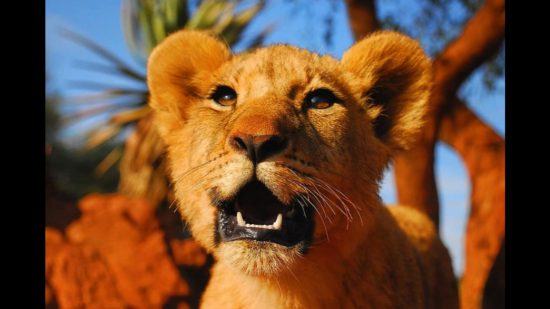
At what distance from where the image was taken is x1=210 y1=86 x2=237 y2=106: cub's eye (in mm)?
2992

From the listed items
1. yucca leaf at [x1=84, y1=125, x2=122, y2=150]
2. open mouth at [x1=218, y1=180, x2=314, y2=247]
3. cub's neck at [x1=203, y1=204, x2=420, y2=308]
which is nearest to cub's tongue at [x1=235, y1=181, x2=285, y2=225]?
open mouth at [x1=218, y1=180, x2=314, y2=247]

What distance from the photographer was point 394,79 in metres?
3.29

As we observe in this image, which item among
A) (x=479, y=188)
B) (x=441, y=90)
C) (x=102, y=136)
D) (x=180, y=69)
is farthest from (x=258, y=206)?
(x=102, y=136)

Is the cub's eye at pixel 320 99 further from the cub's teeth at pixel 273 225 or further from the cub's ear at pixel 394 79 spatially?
the cub's teeth at pixel 273 225

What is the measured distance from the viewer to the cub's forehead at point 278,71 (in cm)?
287

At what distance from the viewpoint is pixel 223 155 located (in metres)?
2.54

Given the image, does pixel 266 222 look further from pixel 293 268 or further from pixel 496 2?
pixel 496 2

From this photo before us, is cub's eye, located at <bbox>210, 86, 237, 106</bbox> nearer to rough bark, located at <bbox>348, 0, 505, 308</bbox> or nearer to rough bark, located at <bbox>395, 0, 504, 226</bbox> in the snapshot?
rough bark, located at <bbox>348, 0, 505, 308</bbox>

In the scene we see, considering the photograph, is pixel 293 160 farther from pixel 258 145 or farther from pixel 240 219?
pixel 240 219

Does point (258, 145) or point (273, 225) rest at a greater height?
Result: point (258, 145)

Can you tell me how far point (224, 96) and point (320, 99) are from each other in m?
0.47

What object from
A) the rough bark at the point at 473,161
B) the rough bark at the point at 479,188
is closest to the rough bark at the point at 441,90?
the rough bark at the point at 473,161

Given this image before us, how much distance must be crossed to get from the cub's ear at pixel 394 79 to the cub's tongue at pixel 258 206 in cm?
86
